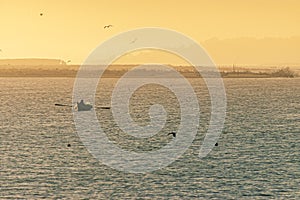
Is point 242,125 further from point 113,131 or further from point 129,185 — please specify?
point 129,185

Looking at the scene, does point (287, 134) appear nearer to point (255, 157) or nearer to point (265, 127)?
point (265, 127)

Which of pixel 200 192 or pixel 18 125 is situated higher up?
pixel 18 125

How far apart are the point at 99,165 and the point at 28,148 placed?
2273cm

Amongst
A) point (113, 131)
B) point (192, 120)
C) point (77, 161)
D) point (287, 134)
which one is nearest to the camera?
point (77, 161)

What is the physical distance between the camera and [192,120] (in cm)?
17150

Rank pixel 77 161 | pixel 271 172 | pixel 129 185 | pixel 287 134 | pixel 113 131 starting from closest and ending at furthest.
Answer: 1. pixel 129 185
2. pixel 271 172
3. pixel 77 161
4. pixel 287 134
5. pixel 113 131

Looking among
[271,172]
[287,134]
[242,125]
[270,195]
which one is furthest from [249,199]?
[242,125]

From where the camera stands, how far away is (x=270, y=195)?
3041 inches

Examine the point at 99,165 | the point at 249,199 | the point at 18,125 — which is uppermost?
the point at 18,125

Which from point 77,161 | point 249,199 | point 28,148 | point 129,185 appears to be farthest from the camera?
point 28,148

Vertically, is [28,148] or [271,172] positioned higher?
[28,148]

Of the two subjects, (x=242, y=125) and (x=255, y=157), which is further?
(x=242, y=125)

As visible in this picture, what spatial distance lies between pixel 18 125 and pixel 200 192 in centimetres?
8592

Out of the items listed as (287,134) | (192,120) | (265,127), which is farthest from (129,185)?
(192,120)
